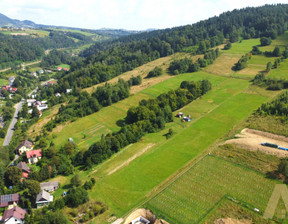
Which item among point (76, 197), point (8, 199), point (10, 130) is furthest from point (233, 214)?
point (10, 130)

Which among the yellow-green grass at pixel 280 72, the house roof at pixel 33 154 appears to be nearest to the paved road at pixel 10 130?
the house roof at pixel 33 154

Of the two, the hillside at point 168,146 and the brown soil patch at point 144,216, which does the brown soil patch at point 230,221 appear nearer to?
the hillside at point 168,146

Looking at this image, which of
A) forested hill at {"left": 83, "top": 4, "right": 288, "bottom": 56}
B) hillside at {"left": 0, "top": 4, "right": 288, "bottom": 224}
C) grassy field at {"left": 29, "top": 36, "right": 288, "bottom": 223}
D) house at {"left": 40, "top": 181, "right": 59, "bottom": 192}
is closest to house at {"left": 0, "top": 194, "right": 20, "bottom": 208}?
hillside at {"left": 0, "top": 4, "right": 288, "bottom": 224}

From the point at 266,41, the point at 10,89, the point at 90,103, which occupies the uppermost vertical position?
the point at 266,41

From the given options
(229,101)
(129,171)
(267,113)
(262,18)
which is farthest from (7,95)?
(262,18)

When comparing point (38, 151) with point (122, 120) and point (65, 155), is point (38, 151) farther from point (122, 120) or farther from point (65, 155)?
point (122, 120)

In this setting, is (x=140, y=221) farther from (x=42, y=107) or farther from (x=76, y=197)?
(x=42, y=107)

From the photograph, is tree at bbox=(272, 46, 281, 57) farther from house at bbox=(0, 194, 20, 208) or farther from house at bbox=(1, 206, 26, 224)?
house at bbox=(1, 206, 26, 224)
